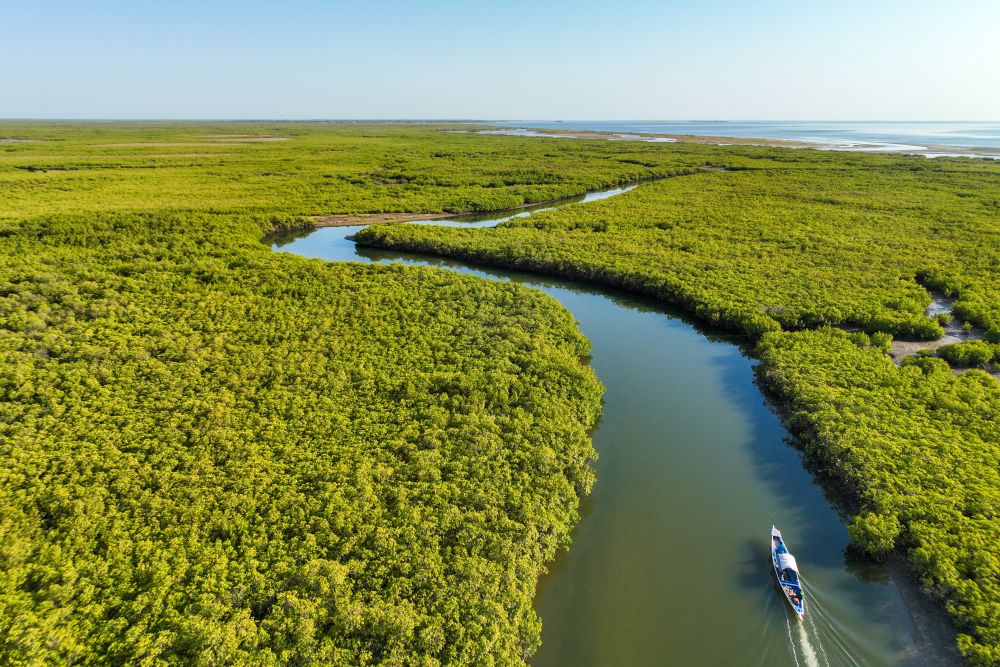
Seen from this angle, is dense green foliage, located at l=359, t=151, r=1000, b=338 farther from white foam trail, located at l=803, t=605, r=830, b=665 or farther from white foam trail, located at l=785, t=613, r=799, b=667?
white foam trail, located at l=785, t=613, r=799, b=667

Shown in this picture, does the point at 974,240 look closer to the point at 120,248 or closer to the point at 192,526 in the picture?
the point at 192,526

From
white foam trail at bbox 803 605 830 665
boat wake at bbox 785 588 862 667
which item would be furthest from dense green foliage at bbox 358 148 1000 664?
white foam trail at bbox 803 605 830 665

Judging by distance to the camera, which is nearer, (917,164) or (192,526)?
(192,526)

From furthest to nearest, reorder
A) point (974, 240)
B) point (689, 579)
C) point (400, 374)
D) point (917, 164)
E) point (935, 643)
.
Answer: point (917, 164) < point (974, 240) < point (400, 374) < point (689, 579) < point (935, 643)

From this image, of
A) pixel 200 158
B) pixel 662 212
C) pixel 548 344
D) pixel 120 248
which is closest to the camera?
pixel 548 344

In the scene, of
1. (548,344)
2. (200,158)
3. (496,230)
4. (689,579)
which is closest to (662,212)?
(496,230)

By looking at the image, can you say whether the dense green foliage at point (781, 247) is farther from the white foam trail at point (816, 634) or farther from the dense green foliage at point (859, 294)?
the white foam trail at point (816, 634)
